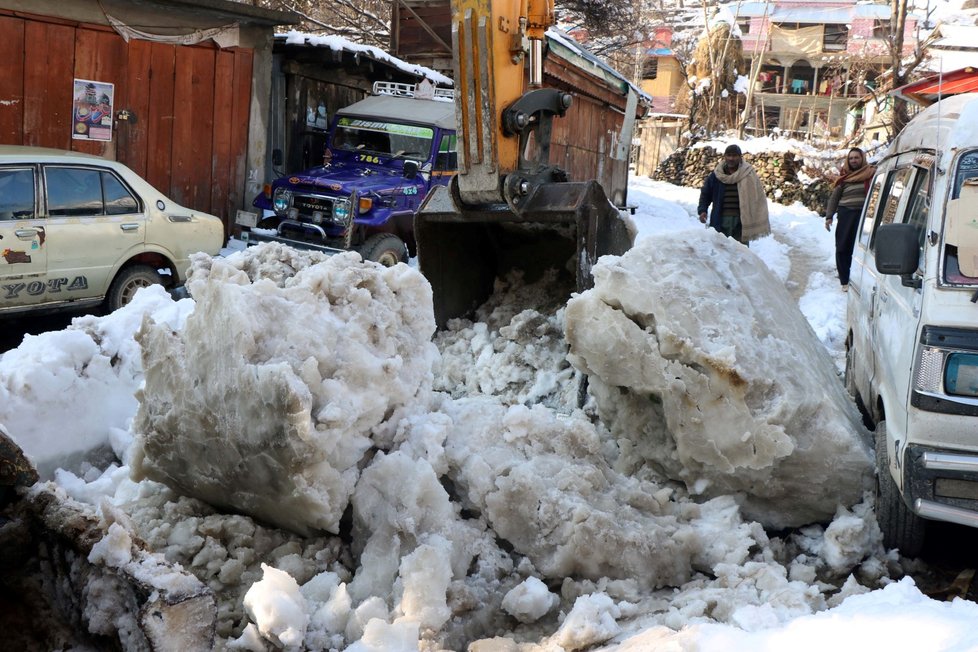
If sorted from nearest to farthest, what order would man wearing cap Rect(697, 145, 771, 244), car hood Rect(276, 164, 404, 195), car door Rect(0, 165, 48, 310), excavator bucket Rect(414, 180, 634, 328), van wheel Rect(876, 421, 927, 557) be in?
van wheel Rect(876, 421, 927, 557), excavator bucket Rect(414, 180, 634, 328), car door Rect(0, 165, 48, 310), man wearing cap Rect(697, 145, 771, 244), car hood Rect(276, 164, 404, 195)

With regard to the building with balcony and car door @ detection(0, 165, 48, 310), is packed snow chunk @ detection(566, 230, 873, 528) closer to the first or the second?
car door @ detection(0, 165, 48, 310)

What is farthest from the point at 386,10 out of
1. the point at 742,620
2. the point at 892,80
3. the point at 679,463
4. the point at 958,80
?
the point at 742,620

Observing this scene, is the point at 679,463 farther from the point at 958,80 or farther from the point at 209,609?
the point at 958,80

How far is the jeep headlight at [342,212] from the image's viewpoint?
1040cm

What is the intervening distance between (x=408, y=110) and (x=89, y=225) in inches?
207

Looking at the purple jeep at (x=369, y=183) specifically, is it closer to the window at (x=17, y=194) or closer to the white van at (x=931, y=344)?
the window at (x=17, y=194)

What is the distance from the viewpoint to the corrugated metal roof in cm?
1174

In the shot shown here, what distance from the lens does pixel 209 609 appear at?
248cm

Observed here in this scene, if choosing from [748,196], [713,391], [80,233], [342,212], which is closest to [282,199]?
[342,212]

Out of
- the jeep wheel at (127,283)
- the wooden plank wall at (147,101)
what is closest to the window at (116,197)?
the jeep wheel at (127,283)

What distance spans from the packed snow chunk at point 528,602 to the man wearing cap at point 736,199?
300 inches

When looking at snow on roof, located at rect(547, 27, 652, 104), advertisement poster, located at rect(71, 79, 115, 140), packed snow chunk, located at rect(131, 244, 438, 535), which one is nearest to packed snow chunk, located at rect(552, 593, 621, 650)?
packed snow chunk, located at rect(131, 244, 438, 535)

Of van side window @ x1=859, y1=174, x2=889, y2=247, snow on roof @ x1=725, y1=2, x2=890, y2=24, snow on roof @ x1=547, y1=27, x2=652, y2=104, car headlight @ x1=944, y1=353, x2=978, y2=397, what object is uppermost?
snow on roof @ x1=725, y1=2, x2=890, y2=24

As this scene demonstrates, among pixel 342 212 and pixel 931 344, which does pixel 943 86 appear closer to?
pixel 931 344
